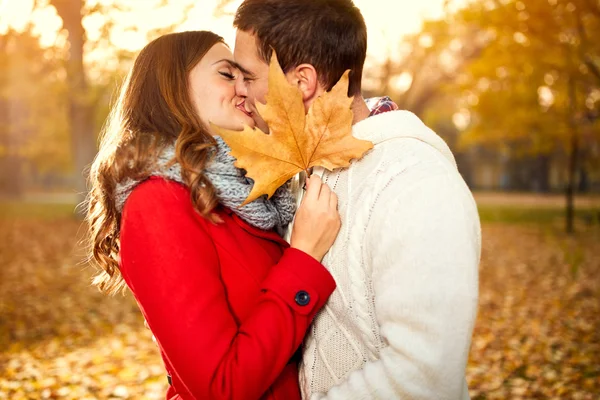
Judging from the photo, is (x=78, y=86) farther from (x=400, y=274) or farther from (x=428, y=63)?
(x=400, y=274)

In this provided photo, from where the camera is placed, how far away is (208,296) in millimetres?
1499

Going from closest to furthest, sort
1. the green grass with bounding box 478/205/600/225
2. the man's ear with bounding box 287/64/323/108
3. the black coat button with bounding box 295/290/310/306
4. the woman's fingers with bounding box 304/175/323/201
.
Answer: the black coat button with bounding box 295/290/310/306, the woman's fingers with bounding box 304/175/323/201, the man's ear with bounding box 287/64/323/108, the green grass with bounding box 478/205/600/225

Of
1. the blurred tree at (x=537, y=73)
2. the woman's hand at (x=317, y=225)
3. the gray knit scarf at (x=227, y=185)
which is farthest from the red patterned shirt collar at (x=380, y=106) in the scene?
the blurred tree at (x=537, y=73)

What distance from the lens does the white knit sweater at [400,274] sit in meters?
1.39

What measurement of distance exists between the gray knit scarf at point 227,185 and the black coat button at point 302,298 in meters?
0.29

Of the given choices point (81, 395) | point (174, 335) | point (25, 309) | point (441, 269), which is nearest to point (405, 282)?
point (441, 269)

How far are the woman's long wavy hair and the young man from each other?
0.22m

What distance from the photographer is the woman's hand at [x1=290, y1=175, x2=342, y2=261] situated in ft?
5.40

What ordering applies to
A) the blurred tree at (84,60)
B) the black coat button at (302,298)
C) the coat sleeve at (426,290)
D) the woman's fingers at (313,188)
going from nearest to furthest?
the coat sleeve at (426,290) → the black coat button at (302,298) → the woman's fingers at (313,188) → the blurred tree at (84,60)

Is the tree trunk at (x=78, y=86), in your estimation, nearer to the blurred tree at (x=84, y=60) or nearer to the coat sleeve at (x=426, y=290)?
the blurred tree at (x=84, y=60)

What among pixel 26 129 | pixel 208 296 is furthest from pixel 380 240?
pixel 26 129

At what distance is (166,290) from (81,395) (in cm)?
401

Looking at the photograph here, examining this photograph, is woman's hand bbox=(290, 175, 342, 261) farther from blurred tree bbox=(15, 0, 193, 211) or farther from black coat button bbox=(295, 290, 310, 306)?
blurred tree bbox=(15, 0, 193, 211)

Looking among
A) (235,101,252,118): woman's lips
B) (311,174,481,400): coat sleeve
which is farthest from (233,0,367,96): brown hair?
(311,174,481,400): coat sleeve
